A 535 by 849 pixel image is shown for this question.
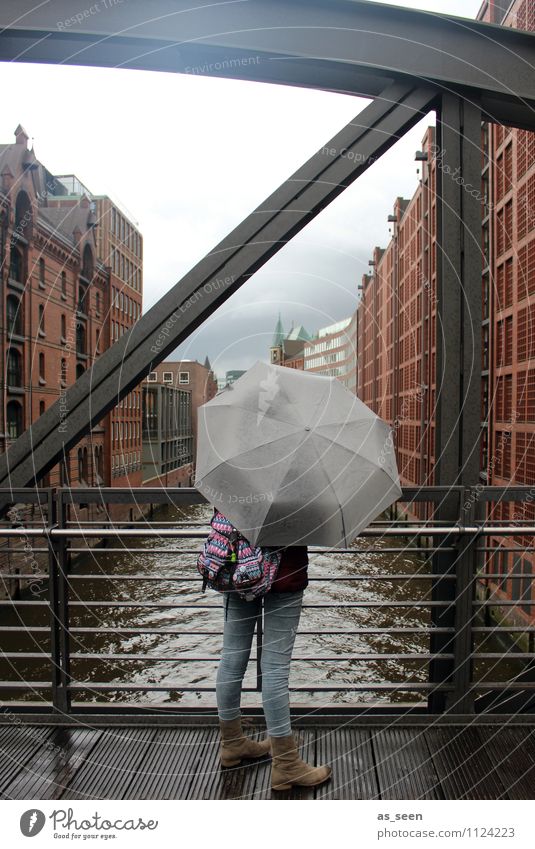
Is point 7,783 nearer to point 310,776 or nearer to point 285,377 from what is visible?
point 310,776

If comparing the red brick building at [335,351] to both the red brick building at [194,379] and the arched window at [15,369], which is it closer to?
the red brick building at [194,379]

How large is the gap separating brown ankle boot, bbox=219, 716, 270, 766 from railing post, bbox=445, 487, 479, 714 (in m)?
0.89

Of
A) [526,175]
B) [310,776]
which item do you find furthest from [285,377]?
[526,175]

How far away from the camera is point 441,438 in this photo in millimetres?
2881

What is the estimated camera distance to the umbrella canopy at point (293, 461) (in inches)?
74.0

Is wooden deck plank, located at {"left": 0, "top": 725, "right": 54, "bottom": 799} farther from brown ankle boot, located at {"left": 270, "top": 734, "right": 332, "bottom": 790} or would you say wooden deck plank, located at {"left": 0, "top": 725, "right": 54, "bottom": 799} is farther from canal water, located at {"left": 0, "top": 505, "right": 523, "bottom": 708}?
canal water, located at {"left": 0, "top": 505, "right": 523, "bottom": 708}

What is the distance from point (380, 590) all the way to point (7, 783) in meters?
25.3

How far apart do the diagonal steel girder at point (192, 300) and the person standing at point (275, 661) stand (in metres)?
0.99

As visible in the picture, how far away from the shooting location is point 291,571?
2107 millimetres

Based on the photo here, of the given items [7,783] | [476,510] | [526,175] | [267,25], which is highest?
[526,175]

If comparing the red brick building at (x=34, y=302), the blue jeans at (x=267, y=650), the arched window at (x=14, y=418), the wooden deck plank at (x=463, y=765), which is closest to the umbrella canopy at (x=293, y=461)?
the blue jeans at (x=267, y=650)

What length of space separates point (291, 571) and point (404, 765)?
1017 mm

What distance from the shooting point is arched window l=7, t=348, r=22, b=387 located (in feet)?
87.2

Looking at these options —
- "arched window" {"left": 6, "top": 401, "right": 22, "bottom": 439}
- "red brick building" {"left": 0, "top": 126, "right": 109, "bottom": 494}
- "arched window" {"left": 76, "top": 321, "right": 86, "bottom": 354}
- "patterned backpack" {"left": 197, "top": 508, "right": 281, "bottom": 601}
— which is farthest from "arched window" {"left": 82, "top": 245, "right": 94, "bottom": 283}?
"patterned backpack" {"left": 197, "top": 508, "right": 281, "bottom": 601}
